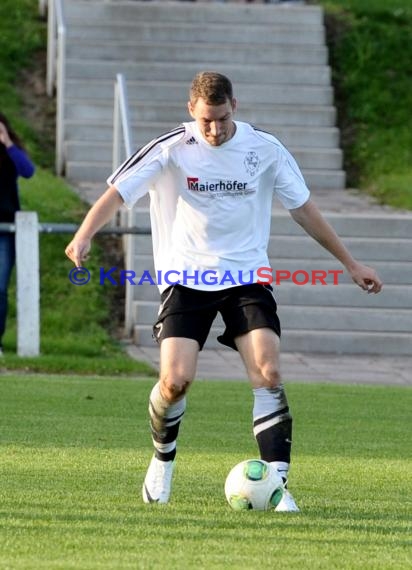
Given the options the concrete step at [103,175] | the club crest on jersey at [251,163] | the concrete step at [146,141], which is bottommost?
the concrete step at [103,175]

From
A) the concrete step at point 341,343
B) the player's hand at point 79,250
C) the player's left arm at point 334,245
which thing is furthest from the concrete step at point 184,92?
the player's hand at point 79,250

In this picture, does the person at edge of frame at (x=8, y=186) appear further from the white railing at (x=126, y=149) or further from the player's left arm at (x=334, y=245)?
the player's left arm at (x=334, y=245)

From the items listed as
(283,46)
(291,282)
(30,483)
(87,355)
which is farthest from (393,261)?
(30,483)

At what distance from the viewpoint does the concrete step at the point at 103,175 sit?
64.5 ft

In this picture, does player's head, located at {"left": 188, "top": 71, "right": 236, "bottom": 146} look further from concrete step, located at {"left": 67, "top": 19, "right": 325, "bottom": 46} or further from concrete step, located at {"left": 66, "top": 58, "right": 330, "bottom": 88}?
concrete step, located at {"left": 67, "top": 19, "right": 325, "bottom": 46}

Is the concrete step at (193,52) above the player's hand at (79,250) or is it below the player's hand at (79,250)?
below

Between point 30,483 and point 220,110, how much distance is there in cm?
209

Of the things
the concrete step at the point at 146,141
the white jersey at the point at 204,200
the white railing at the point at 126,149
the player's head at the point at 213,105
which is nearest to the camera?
the player's head at the point at 213,105

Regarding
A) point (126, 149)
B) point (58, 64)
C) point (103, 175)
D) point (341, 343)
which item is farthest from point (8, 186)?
point (58, 64)

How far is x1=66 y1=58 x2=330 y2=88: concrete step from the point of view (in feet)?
70.2

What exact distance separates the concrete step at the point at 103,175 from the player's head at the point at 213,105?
12382 millimetres

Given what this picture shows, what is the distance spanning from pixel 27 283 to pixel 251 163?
24.2 feet

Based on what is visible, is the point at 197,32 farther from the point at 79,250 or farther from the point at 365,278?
the point at 79,250

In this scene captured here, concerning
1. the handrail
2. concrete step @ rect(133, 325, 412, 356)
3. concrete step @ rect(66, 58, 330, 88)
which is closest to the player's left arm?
concrete step @ rect(133, 325, 412, 356)
